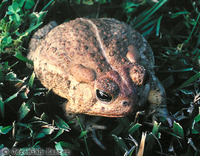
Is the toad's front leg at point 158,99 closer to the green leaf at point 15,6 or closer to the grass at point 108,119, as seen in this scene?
the grass at point 108,119

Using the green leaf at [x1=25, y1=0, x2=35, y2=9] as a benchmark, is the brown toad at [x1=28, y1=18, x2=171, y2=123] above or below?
below

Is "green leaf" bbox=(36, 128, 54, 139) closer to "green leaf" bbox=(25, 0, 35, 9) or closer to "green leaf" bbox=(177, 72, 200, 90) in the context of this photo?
"green leaf" bbox=(177, 72, 200, 90)

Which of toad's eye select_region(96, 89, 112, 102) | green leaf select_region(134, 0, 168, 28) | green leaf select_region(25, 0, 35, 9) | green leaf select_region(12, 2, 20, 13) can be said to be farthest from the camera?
green leaf select_region(134, 0, 168, 28)

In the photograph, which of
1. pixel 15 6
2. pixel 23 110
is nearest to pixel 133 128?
pixel 23 110

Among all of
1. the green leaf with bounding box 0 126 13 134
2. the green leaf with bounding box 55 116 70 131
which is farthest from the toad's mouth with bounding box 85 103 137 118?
the green leaf with bounding box 0 126 13 134

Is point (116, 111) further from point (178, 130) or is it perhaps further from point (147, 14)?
point (147, 14)

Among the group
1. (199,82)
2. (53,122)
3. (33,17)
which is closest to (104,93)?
(53,122)
